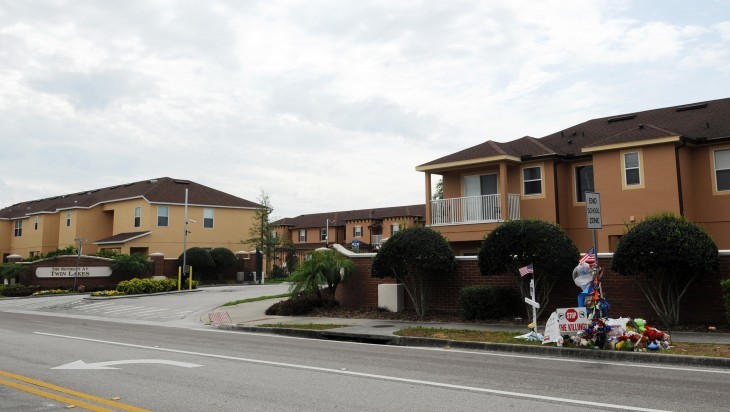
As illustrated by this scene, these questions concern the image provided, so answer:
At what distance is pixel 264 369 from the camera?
9.70 metres

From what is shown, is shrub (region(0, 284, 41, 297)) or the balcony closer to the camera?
the balcony

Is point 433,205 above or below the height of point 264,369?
above

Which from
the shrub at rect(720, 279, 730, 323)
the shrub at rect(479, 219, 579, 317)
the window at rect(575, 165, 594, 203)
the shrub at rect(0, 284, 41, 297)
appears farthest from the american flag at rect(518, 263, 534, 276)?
the shrub at rect(0, 284, 41, 297)

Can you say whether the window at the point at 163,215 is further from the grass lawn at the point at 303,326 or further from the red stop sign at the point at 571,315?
the red stop sign at the point at 571,315

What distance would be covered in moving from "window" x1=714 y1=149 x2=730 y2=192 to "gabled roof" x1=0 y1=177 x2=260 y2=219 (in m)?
36.5

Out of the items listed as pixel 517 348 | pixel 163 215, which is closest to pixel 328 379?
pixel 517 348

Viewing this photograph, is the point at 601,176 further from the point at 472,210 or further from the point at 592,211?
the point at 592,211

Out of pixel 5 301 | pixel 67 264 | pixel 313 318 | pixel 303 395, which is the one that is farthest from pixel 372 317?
pixel 67 264

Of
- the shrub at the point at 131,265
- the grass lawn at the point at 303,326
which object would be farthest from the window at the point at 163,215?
the grass lawn at the point at 303,326

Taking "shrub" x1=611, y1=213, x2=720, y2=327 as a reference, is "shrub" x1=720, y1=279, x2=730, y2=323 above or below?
below

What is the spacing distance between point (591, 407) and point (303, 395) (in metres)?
3.43

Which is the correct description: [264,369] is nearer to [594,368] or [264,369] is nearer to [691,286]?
[594,368]

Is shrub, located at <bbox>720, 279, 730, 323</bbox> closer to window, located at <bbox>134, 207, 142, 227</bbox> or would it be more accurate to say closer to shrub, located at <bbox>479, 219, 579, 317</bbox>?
shrub, located at <bbox>479, 219, 579, 317</bbox>

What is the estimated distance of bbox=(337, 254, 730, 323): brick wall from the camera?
14.1 metres
